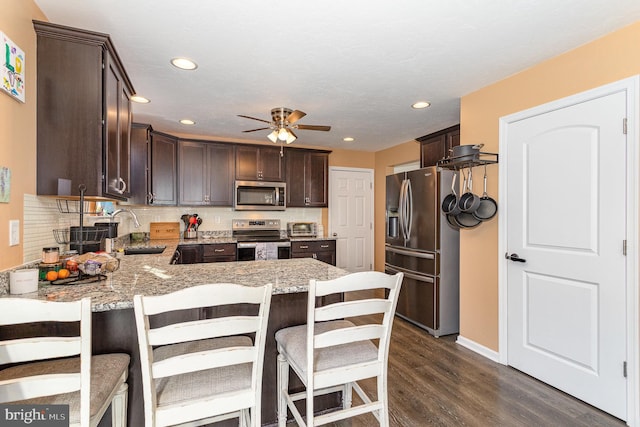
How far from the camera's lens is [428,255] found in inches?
135

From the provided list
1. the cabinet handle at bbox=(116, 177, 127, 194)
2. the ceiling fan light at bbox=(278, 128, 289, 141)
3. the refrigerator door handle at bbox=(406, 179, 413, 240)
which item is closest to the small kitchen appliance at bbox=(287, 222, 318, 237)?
the refrigerator door handle at bbox=(406, 179, 413, 240)

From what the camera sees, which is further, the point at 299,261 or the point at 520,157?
the point at 520,157

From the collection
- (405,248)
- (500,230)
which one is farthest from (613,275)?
(405,248)

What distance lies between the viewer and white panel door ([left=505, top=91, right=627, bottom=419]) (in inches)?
76.8

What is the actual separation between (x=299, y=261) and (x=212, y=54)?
5.44ft

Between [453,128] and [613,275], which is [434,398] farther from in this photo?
[453,128]

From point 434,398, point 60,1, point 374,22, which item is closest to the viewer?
point 60,1

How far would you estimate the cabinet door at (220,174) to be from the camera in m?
4.50

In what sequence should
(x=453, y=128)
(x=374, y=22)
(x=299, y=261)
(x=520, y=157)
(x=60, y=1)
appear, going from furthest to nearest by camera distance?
(x=453, y=128)
(x=520, y=157)
(x=299, y=261)
(x=374, y=22)
(x=60, y=1)

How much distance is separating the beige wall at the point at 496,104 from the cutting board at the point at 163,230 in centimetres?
378

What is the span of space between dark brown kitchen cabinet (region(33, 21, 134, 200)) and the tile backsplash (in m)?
0.17

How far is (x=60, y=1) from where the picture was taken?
172 cm

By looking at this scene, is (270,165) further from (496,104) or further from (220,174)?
(496,104)

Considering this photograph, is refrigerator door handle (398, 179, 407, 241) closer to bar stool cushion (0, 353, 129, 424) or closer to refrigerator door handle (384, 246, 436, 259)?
refrigerator door handle (384, 246, 436, 259)
